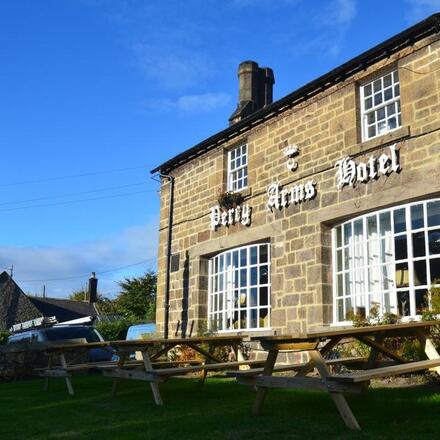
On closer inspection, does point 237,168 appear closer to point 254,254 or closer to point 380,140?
point 254,254

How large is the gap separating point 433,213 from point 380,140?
157 centimetres

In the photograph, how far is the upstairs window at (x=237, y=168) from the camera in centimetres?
1328

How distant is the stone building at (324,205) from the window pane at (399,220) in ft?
0.08

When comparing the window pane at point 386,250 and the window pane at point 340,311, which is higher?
the window pane at point 386,250

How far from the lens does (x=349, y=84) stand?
1052cm

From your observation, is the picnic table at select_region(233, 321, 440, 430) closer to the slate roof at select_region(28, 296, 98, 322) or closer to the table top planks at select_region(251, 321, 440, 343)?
the table top planks at select_region(251, 321, 440, 343)

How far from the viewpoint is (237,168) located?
1344cm

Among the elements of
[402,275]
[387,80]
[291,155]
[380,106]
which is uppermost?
[387,80]

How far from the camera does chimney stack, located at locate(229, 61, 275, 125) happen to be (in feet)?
51.8

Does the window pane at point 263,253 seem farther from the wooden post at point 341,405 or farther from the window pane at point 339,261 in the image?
the wooden post at point 341,405

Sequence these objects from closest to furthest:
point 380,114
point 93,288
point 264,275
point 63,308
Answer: point 380,114, point 264,275, point 63,308, point 93,288

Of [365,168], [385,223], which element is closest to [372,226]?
[385,223]

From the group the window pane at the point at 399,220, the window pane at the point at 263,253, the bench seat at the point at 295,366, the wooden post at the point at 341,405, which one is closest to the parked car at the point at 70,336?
the window pane at the point at 263,253

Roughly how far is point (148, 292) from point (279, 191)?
2803 centimetres
